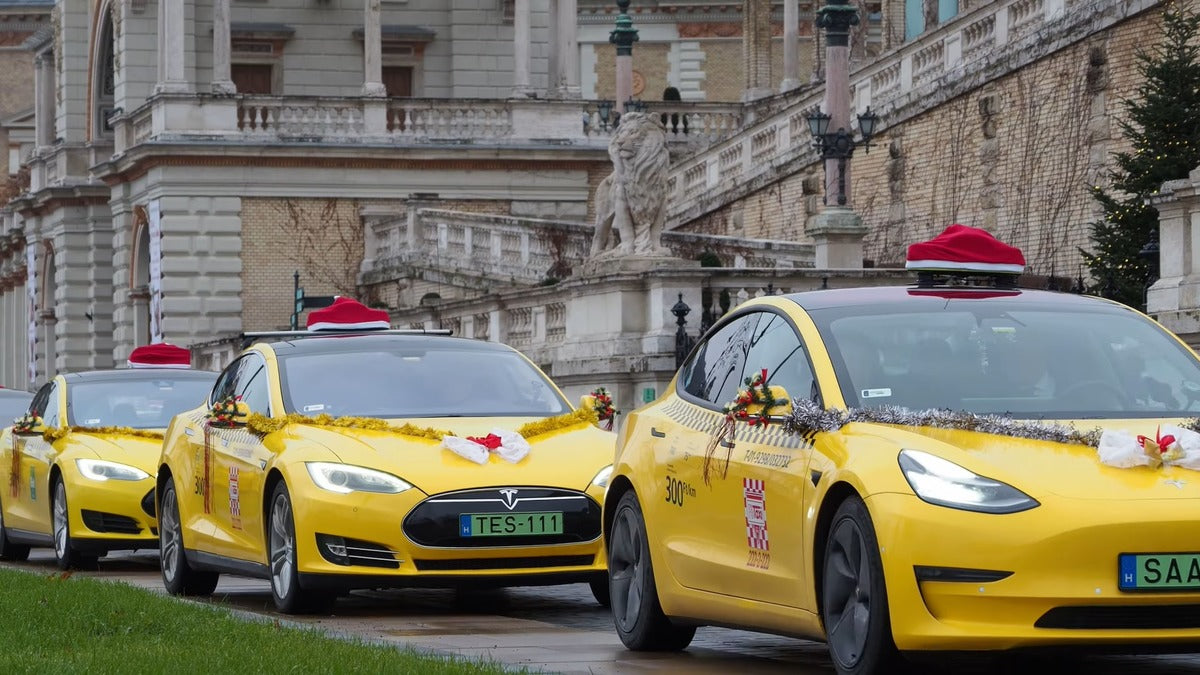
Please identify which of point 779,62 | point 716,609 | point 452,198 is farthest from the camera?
point 779,62

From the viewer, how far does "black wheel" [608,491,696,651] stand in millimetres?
10289

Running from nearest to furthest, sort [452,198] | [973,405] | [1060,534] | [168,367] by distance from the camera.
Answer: [1060,534]
[973,405]
[168,367]
[452,198]

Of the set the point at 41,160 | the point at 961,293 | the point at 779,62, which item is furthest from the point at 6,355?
the point at 961,293

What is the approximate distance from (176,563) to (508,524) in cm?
313

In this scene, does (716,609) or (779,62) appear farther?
(779,62)

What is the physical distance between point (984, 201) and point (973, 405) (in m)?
24.6

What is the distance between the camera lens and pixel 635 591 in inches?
414

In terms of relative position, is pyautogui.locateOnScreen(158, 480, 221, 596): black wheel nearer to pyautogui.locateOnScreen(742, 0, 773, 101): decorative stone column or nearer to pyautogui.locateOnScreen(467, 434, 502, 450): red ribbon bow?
pyautogui.locateOnScreen(467, 434, 502, 450): red ribbon bow

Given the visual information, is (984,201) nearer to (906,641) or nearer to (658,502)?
(658,502)

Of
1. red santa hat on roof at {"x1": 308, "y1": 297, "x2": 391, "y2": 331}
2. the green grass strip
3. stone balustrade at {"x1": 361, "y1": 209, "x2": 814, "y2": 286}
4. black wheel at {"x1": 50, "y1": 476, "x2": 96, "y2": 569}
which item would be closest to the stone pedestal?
stone balustrade at {"x1": 361, "y1": 209, "x2": 814, "y2": 286}

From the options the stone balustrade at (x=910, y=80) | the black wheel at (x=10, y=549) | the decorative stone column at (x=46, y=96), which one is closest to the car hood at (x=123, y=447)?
the black wheel at (x=10, y=549)

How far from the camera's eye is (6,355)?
232 feet

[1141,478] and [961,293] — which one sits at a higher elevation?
[961,293]

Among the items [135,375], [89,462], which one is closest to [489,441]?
[89,462]
